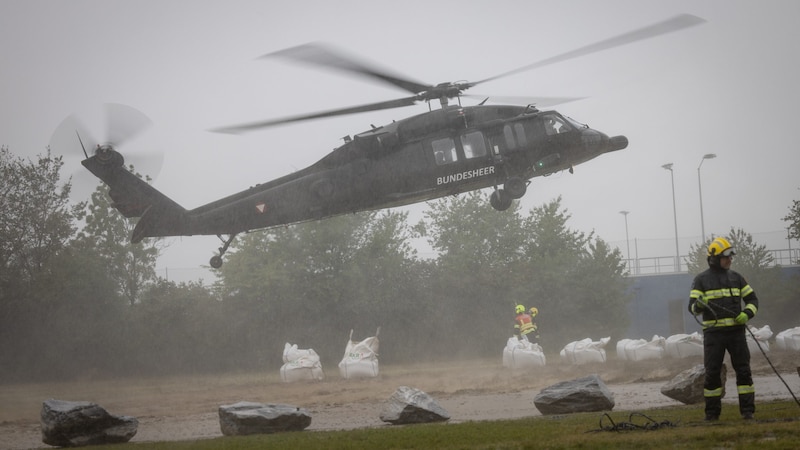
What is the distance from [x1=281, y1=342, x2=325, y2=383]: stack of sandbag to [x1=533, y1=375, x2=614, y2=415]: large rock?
1058 centimetres

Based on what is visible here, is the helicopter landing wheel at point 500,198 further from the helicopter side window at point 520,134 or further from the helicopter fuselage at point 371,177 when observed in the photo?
the helicopter side window at point 520,134

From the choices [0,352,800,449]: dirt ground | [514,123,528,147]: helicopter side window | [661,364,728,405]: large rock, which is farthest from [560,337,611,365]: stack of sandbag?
[661,364,728,405]: large rock

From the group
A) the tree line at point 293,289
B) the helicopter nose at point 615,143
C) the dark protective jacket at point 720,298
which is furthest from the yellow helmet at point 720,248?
the tree line at point 293,289

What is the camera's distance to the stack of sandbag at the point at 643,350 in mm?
20828

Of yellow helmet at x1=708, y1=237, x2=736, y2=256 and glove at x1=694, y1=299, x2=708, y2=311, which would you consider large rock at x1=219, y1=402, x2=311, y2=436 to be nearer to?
glove at x1=694, y1=299, x2=708, y2=311

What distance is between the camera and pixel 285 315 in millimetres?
25391

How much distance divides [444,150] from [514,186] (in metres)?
1.63

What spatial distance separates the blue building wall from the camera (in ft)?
108

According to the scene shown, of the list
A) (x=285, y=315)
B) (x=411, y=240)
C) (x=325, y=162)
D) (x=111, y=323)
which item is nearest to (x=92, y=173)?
(x=325, y=162)

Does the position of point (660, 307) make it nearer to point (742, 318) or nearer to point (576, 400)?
point (576, 400)

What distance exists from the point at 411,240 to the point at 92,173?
1483 centimetres

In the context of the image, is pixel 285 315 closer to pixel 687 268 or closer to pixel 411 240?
pixel 411 240

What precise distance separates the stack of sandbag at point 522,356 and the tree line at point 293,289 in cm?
526

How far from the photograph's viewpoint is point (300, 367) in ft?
69.5
